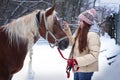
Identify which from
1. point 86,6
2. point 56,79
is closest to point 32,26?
point 56,79

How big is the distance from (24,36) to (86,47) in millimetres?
819

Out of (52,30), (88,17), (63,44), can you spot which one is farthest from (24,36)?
(88,17)

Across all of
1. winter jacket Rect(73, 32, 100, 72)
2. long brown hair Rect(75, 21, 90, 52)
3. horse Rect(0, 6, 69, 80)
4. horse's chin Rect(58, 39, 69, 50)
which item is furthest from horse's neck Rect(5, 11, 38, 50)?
winter jacket Rect(73, 32, 100, 72)

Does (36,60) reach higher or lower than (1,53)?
lower

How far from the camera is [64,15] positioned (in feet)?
88.3

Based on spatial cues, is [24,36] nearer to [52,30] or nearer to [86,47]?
[52,30]

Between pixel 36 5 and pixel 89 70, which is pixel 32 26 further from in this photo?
pixel 36 5

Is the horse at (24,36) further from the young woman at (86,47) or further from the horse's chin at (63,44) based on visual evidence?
the young woman at (86,47)

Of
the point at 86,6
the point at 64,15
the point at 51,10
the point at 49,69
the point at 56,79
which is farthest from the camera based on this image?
the point at 86,6

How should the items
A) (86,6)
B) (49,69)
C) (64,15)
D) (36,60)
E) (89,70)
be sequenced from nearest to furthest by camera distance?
1. (89,70)
2. (49,69)
3. (36,60)
4. (64,15)
5. (86,6)

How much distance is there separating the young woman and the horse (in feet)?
0.75

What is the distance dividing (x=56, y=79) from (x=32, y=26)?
3457 mm

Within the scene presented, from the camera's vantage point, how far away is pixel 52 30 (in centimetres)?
461

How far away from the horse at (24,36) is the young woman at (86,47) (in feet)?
0.75
